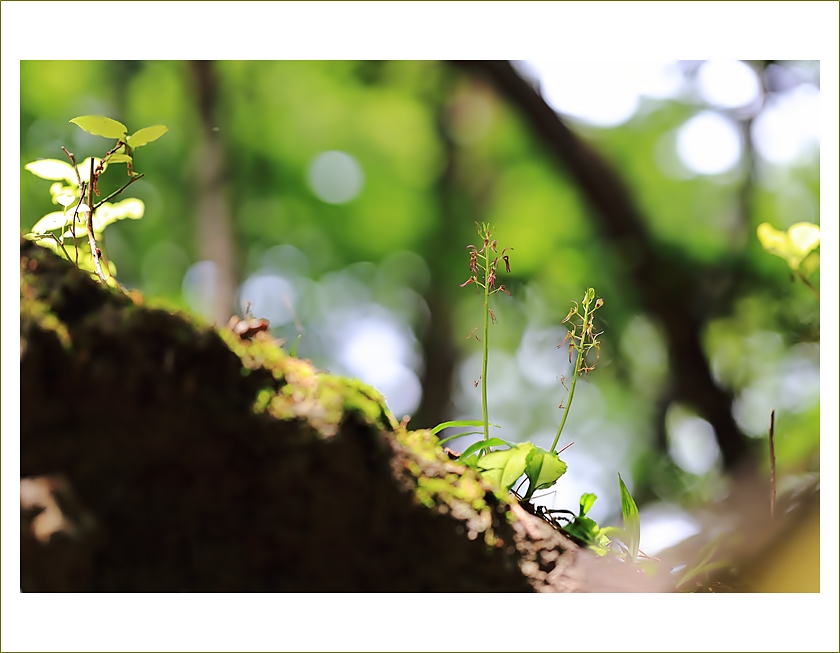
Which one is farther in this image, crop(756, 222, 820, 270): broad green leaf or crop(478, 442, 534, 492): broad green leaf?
crop(756, 222, 820, 270): broad green leaf

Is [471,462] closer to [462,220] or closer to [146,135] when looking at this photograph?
[146,135]

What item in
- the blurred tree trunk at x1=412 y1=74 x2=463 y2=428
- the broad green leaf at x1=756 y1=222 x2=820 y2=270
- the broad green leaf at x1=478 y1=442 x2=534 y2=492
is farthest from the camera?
the blurred tree trunk at x1=412 y1=74 x2=463 y2=428

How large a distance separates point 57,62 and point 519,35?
0.85 metres

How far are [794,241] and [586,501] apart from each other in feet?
2.08

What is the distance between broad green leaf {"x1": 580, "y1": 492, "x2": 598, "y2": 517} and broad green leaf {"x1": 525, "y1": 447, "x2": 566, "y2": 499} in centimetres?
7

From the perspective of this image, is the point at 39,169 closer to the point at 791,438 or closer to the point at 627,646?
the point at 627,646

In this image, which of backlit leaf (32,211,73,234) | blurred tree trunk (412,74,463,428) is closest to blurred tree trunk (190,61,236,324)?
blurred tree trunk (412,74,463,428)

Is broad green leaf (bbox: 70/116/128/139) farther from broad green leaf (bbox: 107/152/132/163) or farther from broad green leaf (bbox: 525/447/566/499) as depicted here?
broad green leaf (bbox: 525/447/566/499)

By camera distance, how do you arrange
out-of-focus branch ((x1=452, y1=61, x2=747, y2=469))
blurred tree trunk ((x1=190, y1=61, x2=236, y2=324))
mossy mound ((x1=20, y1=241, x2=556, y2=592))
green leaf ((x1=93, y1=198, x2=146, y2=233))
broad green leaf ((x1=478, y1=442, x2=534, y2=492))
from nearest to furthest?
mossy mound ((x1=20, y1=241, x2=556, y2=592))
broad green leaf ((x1=478, y1=442, x2=534, y2=492))
green leaf ((x1=93, y1=198, x2=146, y2=233))
out-of-focus branch ((x1=452, y1=61, x2=747, y2=469))
blurred tree trunk ((x1=190, y1=61, x2=236, y2=324))

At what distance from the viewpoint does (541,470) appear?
0.86 m

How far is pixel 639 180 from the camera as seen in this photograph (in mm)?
1671

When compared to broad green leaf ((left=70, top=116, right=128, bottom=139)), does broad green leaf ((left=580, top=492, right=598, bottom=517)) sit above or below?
below

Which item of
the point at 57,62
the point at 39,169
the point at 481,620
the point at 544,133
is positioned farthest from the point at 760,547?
the point at 57,62

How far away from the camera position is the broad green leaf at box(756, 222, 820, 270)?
1054 mm
